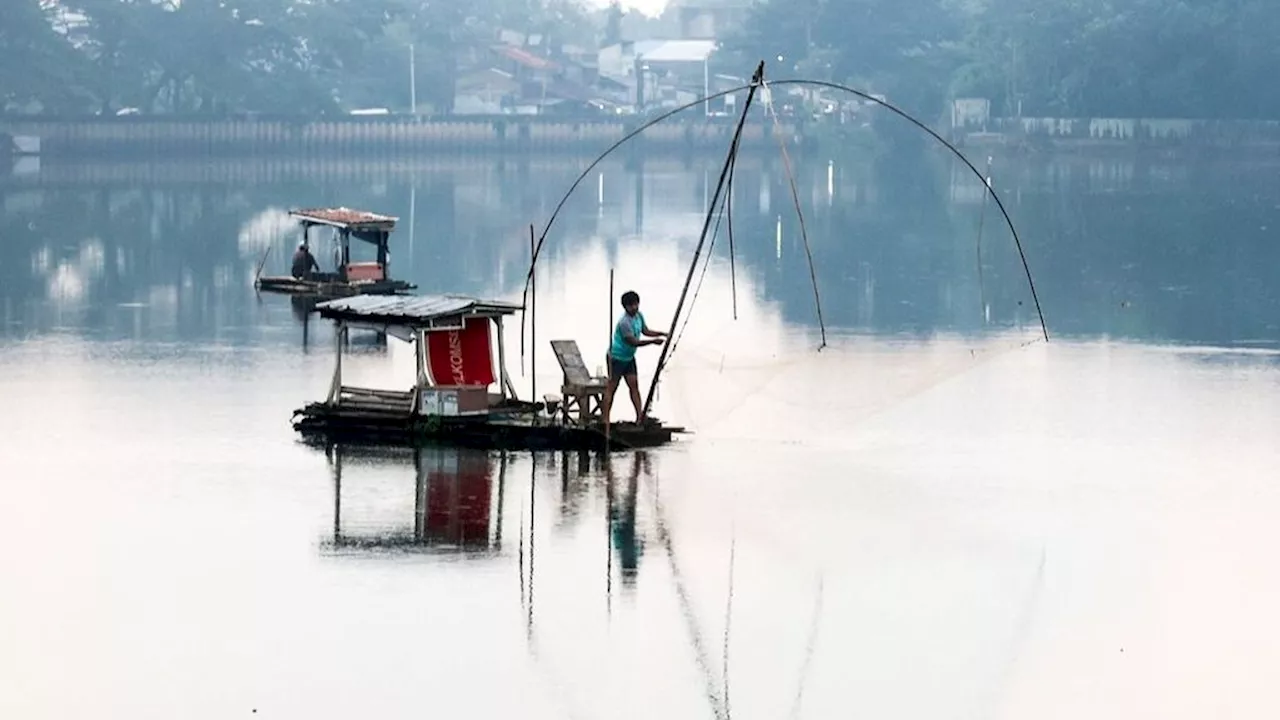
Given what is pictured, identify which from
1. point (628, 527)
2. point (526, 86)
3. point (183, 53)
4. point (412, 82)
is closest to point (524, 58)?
point (526, 86)

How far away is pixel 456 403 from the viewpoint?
20328 mm

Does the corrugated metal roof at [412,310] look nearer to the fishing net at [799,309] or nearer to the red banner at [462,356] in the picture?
the red banner at [462,356]

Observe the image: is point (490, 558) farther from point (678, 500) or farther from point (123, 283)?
point (123, 283)

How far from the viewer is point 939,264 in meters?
44.1

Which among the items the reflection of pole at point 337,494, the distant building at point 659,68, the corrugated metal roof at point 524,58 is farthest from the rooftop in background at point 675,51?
the reflection of pole at point 337,494

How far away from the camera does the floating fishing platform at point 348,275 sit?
116 ft

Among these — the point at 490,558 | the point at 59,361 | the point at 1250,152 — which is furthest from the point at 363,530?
the point at 1250,152

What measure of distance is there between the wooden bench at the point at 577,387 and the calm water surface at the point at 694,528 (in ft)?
1.66

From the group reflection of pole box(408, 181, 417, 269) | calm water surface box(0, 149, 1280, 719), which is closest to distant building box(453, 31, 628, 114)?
reflection of pole box(408, 181, 417, 269)

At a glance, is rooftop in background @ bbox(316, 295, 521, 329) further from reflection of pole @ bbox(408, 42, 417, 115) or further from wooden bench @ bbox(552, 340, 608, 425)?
reflection of pole @ bbox(408, 42, 417, 115)

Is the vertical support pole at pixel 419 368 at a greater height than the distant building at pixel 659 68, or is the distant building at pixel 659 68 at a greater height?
the distant building at pixel 659 68

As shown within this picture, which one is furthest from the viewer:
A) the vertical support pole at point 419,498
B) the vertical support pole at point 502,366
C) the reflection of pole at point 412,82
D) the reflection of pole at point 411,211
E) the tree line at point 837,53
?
the reflection of pole at point 412,82

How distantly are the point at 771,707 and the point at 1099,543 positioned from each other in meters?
4.48

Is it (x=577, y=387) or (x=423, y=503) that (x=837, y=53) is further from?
(x=423, y=503)
